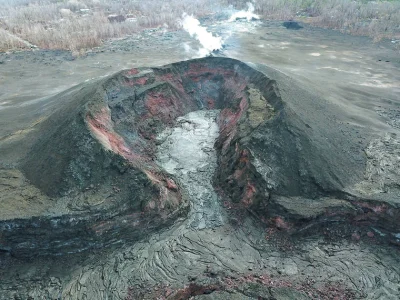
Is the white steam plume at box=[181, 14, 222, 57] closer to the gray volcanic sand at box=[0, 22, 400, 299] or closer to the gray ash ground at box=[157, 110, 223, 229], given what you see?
the gray volcanic sand at box=[0, 22, 400, 299]

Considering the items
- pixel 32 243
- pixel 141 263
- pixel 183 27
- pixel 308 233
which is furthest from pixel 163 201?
pixel 183 27

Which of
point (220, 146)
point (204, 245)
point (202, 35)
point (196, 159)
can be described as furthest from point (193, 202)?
point (202, 35)

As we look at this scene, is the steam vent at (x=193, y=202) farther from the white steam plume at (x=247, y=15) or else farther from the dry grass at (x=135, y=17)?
the white steam plume at (x=247, y=15)

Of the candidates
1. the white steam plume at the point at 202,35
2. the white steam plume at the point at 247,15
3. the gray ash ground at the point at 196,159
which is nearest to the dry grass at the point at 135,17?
the white steam plume at the point at 247,15

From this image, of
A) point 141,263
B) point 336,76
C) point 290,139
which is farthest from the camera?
point 336,76

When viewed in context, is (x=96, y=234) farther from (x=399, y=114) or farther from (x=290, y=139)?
(x=399, y=114)

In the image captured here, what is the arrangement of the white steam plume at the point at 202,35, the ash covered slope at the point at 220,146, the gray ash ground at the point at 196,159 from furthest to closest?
1. the white steam plume at the point at 202,35
2. the gray ash ground at the point at 196,159
3. the ash covered slope at the point at 220,146

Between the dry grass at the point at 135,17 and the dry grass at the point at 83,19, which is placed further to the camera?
the dry grass at the point at 135,17

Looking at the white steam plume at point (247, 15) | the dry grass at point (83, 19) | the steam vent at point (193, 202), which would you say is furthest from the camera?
the white steam plume at point (247, 15)
